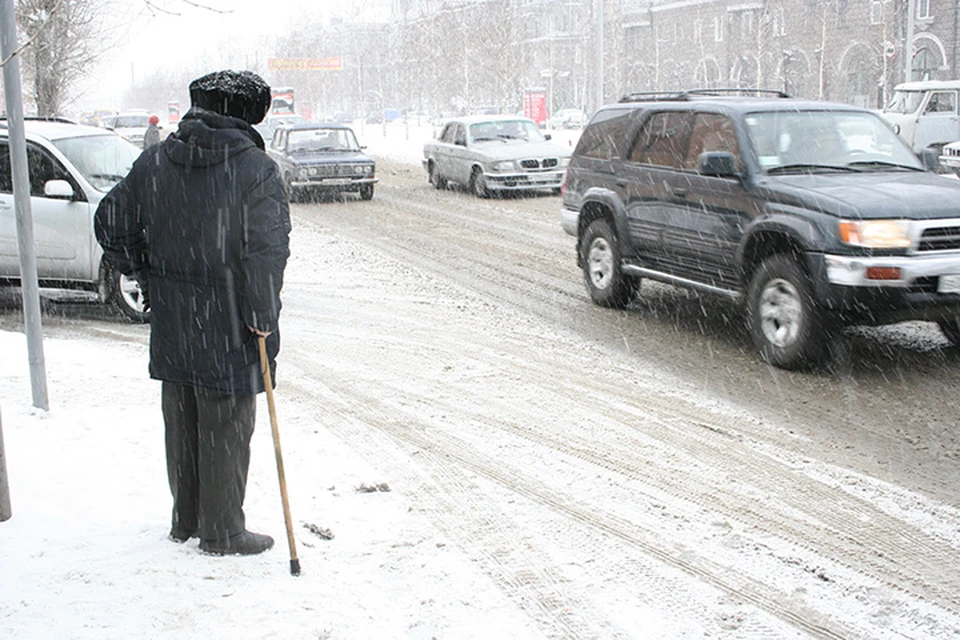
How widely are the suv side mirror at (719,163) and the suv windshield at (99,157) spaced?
557cm

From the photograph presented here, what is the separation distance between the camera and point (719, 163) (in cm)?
784

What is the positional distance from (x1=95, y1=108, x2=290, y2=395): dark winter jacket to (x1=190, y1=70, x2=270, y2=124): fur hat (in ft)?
0.12

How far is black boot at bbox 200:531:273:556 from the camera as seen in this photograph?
407cm


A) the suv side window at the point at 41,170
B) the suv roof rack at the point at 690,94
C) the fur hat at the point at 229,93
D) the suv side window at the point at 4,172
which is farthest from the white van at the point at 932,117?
the fur hat at the point at 229,93

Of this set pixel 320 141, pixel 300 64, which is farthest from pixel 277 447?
pixel 300 64

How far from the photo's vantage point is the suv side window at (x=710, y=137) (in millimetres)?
8234

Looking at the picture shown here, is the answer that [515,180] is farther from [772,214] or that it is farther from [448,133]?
[772,214]

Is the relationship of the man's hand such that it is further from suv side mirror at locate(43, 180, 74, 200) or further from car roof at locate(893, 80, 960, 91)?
car roof at locate(893, 80, 960, 91)

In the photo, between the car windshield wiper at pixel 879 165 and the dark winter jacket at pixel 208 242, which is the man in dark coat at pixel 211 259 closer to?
the dark winter jacket at pixel 208 242

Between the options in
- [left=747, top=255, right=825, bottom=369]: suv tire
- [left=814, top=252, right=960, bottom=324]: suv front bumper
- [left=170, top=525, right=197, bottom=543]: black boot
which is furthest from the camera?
[left=747, top=255, right=825, bottom=369]: suv tire

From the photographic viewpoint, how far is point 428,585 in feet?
13.1

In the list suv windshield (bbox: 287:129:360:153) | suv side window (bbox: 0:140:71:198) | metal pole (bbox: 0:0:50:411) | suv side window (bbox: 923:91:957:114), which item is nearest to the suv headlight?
metal pole (bbox: 0:0:50:411)

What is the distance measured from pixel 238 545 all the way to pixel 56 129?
752 cm

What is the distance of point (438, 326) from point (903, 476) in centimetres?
476
